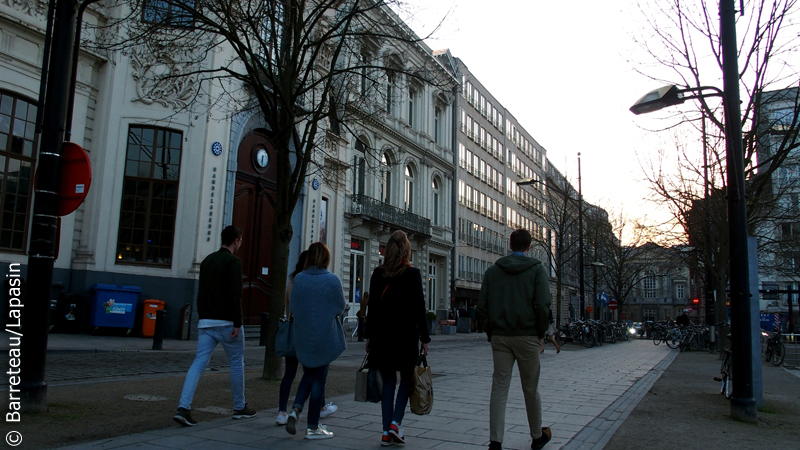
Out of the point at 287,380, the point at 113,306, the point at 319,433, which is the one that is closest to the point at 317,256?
the point at 287,380

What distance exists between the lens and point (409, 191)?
37531 mm

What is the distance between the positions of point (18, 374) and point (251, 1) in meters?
6.75

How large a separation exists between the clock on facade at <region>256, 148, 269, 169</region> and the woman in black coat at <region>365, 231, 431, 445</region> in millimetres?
17929

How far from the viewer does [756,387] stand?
7895 millimetres

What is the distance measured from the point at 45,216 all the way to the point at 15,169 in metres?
12.5

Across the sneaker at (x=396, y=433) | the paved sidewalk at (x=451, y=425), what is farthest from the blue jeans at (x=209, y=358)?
the sneaker at (x=396, y=433)

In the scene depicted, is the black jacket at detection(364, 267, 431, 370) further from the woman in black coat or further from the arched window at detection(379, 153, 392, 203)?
A: the arched window at detection(379, 153, 392, 203)

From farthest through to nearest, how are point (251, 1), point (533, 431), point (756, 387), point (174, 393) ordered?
point (251, 1), point (756, 387), point (174, 393), point (533, 431)

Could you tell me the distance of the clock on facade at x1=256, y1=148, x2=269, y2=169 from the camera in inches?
867

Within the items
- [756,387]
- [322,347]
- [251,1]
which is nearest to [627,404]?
[756,387]

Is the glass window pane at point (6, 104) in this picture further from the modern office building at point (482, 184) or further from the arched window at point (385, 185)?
the modern office building at point (482, 184)

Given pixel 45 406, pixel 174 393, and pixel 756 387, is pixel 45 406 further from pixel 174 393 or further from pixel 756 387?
pixel 756 387

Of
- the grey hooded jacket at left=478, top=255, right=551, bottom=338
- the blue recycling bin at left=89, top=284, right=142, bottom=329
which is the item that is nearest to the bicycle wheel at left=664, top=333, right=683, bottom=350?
the blue recycling bin at left=89, top=284, right=142, bottom=329

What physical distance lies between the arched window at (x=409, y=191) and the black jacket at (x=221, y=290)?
30.8m
